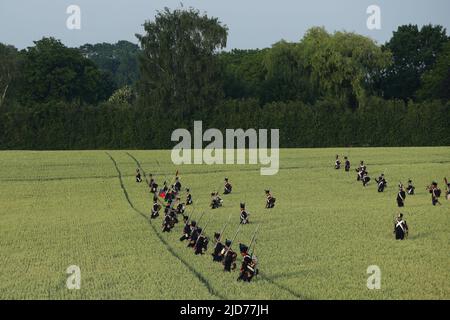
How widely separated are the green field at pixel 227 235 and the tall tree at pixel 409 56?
7187 cm

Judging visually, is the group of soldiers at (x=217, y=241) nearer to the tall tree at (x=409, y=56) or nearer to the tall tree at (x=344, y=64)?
the tall tree at (x=344, y=64)

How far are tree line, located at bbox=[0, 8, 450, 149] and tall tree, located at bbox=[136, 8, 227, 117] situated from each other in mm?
164

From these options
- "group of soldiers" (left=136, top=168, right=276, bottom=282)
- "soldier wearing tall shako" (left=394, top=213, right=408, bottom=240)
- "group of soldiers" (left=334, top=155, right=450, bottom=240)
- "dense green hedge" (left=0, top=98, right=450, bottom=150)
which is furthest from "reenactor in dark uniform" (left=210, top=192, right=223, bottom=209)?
"dense green hedge" (left=0, top=98, right=450, bottom=150)

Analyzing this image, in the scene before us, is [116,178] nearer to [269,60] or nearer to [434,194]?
[434,194]

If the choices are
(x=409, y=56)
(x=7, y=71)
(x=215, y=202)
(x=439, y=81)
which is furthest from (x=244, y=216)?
(x=409, y=56)

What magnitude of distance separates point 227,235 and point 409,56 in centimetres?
11855

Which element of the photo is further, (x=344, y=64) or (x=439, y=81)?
(x=439, y=81)

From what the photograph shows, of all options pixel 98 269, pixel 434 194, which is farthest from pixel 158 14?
pixel 98 269

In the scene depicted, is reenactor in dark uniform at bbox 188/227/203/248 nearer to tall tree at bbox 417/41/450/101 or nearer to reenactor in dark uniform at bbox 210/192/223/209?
reenactor in dark uniform at bbox 210/192/223/209

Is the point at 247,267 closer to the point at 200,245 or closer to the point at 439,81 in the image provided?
the point at 200,245

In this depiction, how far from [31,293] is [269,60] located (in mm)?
109160

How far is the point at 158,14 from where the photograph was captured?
116m

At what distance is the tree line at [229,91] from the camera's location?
95000 mm

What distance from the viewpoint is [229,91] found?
130 metres
